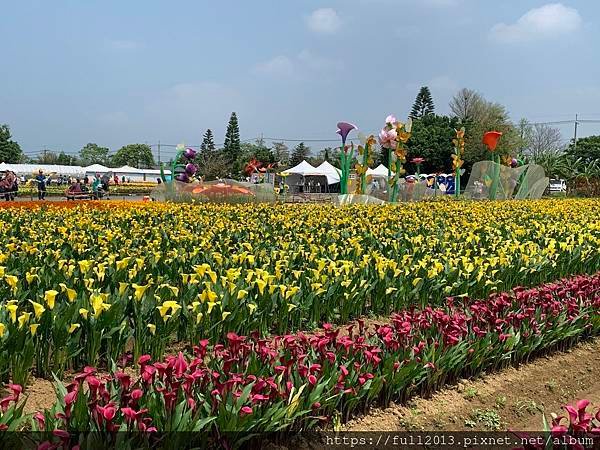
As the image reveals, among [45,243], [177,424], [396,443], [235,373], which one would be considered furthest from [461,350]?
[45,243]

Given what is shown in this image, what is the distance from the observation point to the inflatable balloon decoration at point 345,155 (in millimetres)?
22516

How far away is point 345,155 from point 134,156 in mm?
86080

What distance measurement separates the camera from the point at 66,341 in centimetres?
347

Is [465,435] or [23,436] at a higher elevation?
[23,436]

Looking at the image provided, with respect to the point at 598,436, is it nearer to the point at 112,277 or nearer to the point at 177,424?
the point at 177,424

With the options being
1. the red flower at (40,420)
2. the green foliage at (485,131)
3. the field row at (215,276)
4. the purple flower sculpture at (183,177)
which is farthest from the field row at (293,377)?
the green foliage at (485,131)

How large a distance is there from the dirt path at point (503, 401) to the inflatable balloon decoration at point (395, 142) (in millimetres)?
17257

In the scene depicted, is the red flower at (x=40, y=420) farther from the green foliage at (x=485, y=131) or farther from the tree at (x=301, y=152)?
the tree at (x=301, y=152)

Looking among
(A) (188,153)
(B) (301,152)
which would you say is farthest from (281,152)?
(A) (188,153)

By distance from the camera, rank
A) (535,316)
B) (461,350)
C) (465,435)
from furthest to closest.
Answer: (535,316), (461,350), (465,435)

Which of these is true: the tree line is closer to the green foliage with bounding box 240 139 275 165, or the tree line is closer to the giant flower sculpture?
A: the green foliage with bounding box 240 139 275 165

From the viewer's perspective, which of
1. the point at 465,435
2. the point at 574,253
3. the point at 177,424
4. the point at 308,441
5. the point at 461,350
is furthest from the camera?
the point at 574,253

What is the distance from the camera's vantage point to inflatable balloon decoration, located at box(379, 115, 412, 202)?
21.8m

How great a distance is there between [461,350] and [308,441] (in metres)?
1.37
